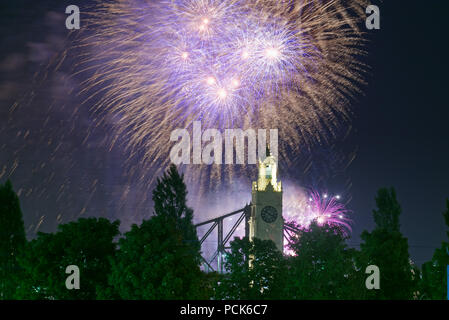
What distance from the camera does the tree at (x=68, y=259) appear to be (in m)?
46.8

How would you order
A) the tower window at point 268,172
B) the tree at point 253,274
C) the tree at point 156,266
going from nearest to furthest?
1. the tree at point 156,266
2. the tree at point 253,274
3. the tower window at point 268,172

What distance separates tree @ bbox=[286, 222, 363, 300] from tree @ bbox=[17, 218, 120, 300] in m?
15.4

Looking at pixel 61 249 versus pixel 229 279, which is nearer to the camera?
pixel 229 279

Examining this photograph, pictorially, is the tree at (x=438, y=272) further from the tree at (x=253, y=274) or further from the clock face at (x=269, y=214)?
the clock face at (x=269, y=214)

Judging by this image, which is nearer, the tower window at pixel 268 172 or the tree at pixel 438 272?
the tree at pixel 438 272

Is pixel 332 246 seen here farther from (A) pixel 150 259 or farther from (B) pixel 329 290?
(A) pixel 150 259

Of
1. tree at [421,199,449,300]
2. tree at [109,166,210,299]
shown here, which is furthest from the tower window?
tree at [109,166,210,299]

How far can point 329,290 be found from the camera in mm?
44062

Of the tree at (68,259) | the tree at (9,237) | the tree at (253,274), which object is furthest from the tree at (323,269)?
the tree at (9,237)

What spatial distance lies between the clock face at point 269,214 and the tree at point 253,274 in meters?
47.8

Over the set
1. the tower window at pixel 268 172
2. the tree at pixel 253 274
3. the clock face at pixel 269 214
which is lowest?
the tree at pixel 253 274

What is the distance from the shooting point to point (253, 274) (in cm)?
4438
